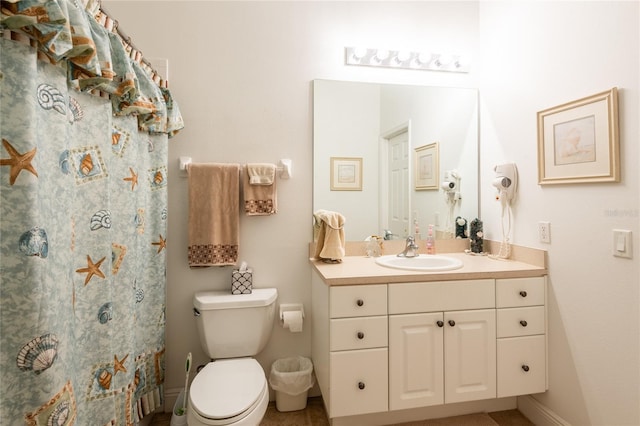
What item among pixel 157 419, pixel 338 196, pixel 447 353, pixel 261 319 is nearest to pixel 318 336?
pixel 261 319

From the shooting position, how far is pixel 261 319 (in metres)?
1.79

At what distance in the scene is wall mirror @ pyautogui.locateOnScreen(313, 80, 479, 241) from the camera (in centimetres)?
204

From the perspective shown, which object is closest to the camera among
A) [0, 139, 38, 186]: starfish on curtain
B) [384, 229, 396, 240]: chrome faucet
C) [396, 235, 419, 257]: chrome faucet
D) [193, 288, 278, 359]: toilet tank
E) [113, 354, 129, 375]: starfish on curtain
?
[0, 139, 38, 186]: starfish on curtain

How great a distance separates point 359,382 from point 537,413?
104cm

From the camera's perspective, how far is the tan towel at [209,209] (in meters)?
1.84

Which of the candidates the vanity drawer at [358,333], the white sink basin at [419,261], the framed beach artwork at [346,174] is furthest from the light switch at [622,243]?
the framed beach artwork at [346,174]

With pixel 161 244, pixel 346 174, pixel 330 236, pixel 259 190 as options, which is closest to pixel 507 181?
pixel 346 174

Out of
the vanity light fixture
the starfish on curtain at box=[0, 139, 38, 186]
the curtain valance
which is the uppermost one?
the vanity light fixture

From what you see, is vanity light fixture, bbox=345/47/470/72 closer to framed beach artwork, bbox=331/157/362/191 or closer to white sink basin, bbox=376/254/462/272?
framed beach artwork, bbox=331/157/362/191

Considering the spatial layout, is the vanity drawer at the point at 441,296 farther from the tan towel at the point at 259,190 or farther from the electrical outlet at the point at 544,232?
the tan towel at the point at 259,190

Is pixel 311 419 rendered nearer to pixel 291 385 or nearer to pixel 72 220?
pixel 291 385

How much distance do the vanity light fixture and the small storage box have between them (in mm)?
1442

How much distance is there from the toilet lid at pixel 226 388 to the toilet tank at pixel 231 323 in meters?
0.13

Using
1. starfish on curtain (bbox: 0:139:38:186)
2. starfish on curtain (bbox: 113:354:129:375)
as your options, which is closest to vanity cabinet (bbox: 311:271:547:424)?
starfish on curtain (bbox: 113:354:129:375)
